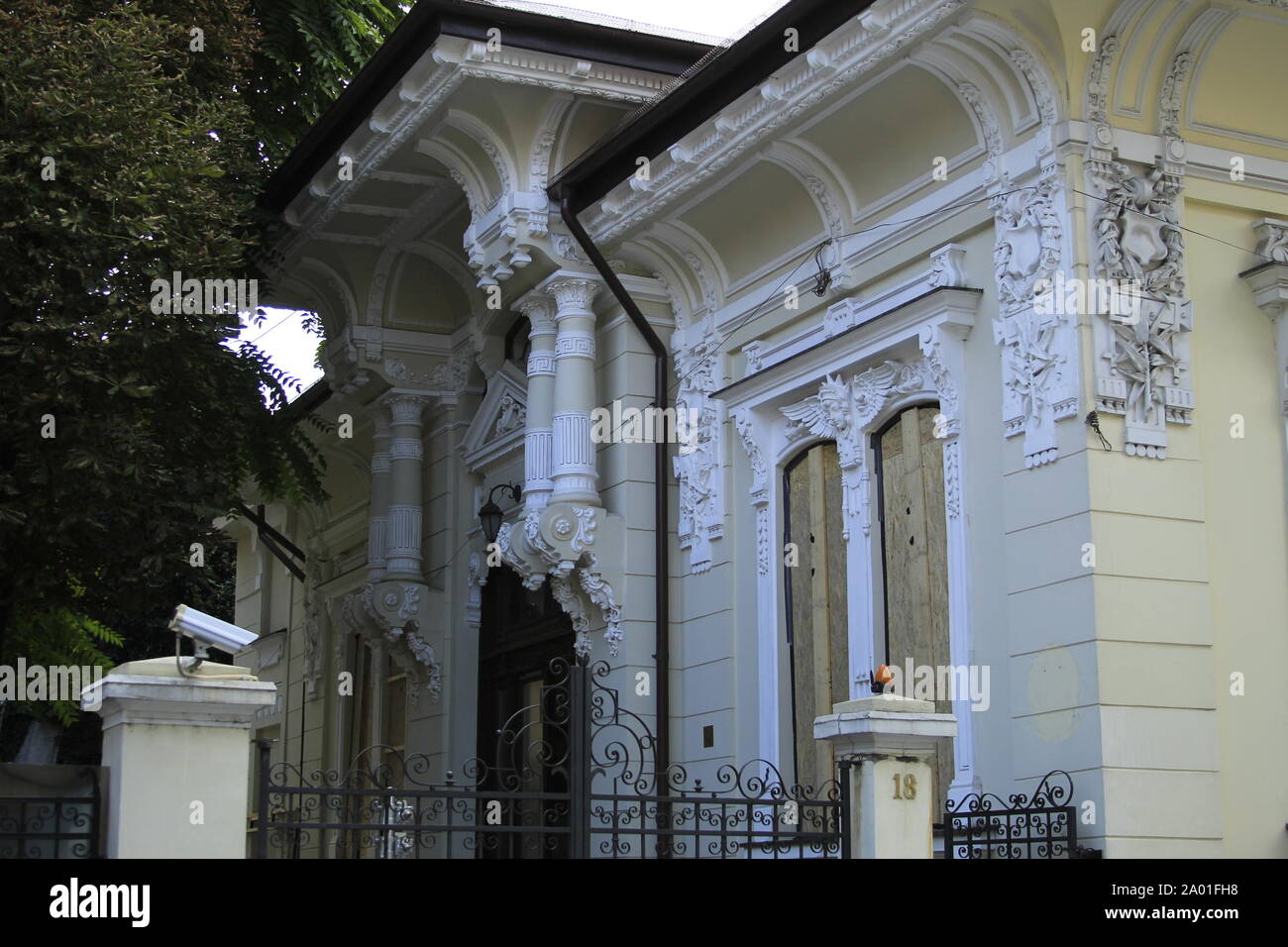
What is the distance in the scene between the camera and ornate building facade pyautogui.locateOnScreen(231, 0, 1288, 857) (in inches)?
399

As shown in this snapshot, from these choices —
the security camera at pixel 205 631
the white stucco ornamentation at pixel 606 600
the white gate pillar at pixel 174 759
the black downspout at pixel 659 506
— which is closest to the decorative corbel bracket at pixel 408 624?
the white stucco ornamentation at pixel 606 600

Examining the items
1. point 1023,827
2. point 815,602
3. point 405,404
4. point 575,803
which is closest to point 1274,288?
point 1023,827

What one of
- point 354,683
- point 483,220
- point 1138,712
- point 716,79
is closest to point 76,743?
point 354,683

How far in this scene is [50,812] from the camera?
747 cm

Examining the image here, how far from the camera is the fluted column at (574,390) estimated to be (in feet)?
47.3

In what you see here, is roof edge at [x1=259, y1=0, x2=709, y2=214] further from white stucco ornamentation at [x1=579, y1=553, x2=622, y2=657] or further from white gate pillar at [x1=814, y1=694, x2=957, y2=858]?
white gate pillar at [x1=814, y1=694, x2=957, y2=858]

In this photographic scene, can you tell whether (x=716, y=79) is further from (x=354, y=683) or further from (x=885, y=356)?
(x=354, y=683)

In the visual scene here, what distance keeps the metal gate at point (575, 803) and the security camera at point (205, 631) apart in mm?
631

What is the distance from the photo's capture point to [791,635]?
1302 centimetres

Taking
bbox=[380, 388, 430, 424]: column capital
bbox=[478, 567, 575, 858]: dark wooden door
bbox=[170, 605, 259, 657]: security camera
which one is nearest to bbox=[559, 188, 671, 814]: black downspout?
bbox=[478, 567, 575, 858]: dark wooden door

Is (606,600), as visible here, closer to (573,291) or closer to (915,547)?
(573,291)

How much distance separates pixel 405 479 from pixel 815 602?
683 cm

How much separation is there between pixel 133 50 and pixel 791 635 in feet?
21.8

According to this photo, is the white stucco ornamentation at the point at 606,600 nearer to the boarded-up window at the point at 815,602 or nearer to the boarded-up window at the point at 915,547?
the boarded-up window at the point at 815,602
